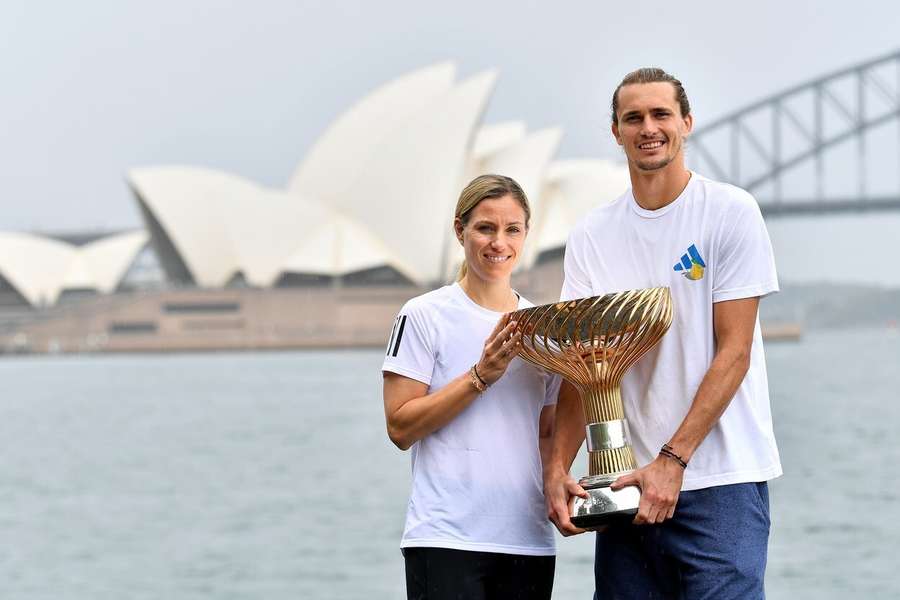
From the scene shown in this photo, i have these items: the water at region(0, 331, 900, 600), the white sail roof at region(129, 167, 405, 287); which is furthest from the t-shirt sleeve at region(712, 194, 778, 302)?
the white sail roof at region(129, 167, 405, 287)

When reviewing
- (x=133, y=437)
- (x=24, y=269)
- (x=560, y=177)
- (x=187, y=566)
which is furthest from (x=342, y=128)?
(x=187, y=566)

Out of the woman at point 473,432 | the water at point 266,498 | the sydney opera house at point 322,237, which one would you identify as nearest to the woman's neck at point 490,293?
the woman at point 473,432

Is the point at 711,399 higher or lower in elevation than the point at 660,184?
lower

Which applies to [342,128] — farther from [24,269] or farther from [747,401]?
[747,401]

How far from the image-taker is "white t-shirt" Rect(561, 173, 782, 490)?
265 cm

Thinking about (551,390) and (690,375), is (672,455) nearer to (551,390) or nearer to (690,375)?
(690,375)

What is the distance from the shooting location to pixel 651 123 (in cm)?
268

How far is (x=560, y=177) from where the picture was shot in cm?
6162

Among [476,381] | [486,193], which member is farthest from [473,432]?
[486,193]

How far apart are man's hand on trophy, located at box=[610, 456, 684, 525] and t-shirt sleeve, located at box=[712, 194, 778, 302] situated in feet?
1.12

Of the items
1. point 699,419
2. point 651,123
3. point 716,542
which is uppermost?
point 651,123

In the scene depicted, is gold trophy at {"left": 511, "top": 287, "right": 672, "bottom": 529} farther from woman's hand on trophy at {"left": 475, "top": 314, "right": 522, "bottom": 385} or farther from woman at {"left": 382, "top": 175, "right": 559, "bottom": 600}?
woman at {"left": 382, "top": 175, "right": 559, "bottom": 600}

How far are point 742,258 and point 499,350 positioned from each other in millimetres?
494

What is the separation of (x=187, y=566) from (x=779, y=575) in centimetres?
426
